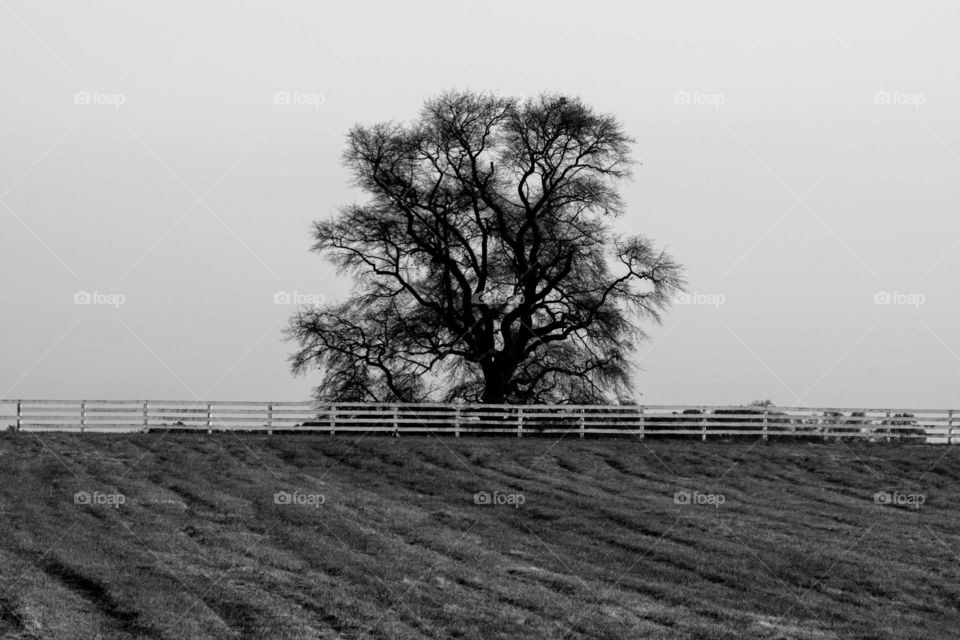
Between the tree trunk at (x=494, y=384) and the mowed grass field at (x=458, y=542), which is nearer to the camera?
the mowed grass field at (x=458, y=542)

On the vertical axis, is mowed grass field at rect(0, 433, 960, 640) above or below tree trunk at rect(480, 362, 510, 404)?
below

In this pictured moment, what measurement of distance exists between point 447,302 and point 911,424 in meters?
17.2

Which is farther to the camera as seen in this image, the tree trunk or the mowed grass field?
the tree trunk

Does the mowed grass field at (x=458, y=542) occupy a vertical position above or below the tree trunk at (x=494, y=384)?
below

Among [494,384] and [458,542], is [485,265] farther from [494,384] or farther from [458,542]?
[458,542]

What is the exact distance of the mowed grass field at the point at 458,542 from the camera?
18.8 m

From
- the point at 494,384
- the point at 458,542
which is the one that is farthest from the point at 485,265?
the point at 458,542

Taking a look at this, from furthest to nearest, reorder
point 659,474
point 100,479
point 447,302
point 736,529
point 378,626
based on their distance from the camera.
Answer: point 447,302 → point 659,474 → point 100,479 → point 736,529 → point 378,626

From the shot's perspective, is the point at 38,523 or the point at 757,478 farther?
the point at 757,478

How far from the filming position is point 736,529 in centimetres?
2755

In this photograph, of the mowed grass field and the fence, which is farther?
the fence

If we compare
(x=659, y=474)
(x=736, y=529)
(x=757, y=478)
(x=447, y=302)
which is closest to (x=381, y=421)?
(x=447, y=302)

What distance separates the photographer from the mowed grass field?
1883 centimetres

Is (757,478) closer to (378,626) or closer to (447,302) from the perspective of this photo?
(447,302)
